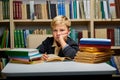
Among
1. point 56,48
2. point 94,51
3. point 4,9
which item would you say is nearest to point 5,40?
point 4,9

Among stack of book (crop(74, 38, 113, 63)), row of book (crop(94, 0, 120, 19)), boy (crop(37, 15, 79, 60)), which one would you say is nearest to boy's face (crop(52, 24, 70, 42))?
boy (crop(37, 15, 79, 60))

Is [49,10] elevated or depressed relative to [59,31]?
elevated

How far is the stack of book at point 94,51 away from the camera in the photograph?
1.72 metres

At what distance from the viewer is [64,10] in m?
3.53

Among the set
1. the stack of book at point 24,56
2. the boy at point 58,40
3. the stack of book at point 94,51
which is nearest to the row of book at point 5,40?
the boy at point 58,40

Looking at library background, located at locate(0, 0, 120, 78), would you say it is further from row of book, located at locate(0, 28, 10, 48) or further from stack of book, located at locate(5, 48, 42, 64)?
stack of book, located at locate(5, 48, 42, 64)

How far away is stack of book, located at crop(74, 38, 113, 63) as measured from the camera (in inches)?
67.6

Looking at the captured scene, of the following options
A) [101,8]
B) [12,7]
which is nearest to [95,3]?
[101,8]

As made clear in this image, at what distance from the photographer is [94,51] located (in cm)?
177

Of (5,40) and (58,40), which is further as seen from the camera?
(5,40)

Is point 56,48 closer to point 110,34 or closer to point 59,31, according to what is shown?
point 59,31

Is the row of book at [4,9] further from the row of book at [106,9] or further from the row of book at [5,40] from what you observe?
the row of book at [106,9]

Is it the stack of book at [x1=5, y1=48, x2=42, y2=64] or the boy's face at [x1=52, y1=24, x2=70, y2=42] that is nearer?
the stack of book at [x1=5, y1=48, x2=42, y2=64]

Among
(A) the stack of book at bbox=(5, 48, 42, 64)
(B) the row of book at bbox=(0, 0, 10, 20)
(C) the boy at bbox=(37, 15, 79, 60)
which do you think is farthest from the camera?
(B) the row of book at bbox=(0, 0, 10, 20)
